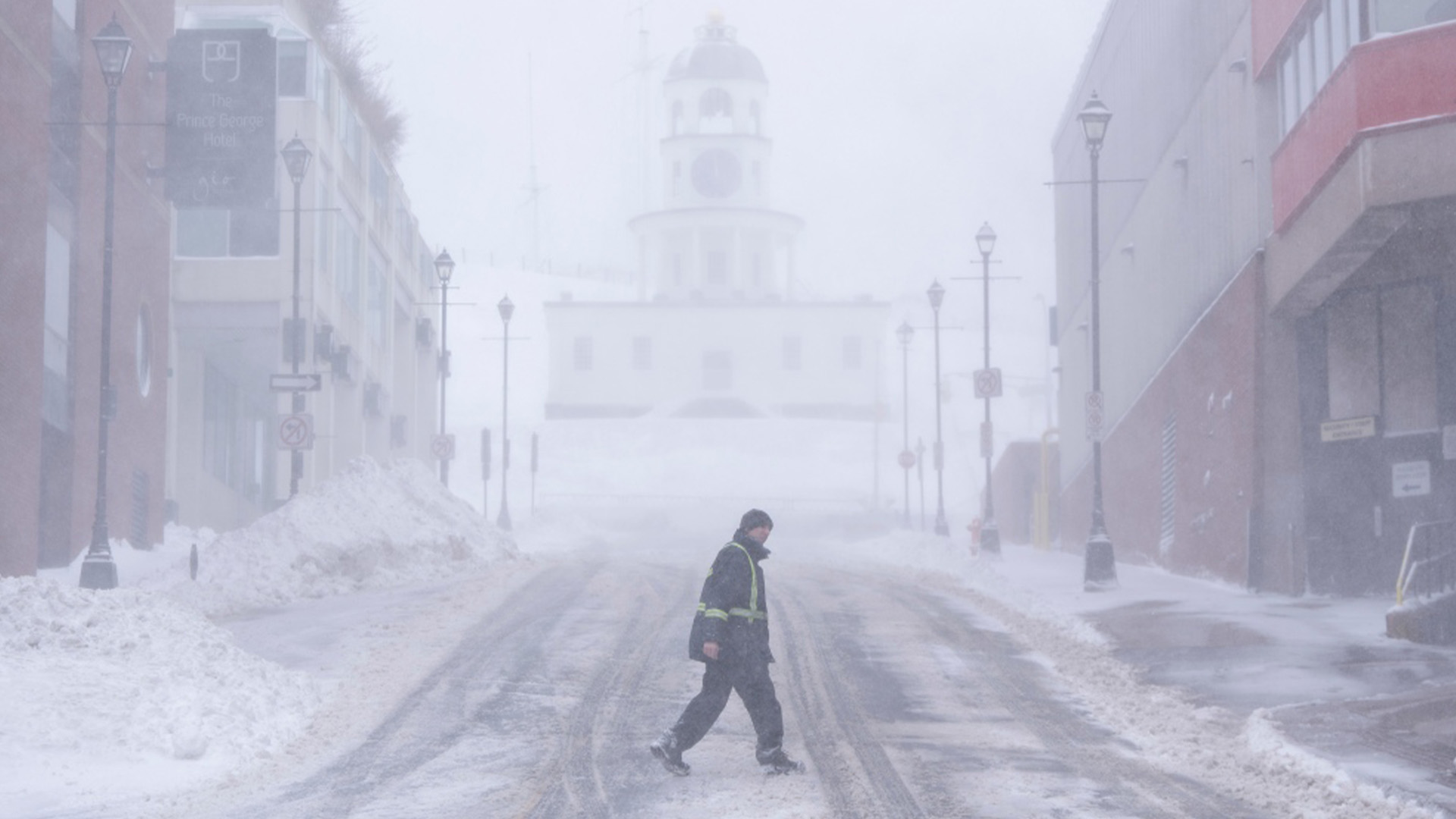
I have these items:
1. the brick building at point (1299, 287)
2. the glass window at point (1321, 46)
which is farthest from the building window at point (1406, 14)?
the glass window at point (1321, 46)

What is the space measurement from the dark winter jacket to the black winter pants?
78 millimetres

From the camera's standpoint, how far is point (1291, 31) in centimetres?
2175

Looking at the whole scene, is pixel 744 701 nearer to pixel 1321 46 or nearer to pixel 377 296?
pixel 1321 46

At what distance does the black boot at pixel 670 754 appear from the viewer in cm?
1098

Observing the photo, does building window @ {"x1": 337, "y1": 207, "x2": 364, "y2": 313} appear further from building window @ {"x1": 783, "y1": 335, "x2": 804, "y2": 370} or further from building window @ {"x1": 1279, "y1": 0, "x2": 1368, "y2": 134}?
building window @ {"x1": 783, "y1": 335, "x2": 804, "y2": 370}

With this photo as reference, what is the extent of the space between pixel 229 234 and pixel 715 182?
63.5m

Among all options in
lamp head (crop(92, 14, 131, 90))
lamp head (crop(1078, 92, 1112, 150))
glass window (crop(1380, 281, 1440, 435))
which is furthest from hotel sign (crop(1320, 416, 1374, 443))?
lamp head (crop(92, 14, 131, 90))

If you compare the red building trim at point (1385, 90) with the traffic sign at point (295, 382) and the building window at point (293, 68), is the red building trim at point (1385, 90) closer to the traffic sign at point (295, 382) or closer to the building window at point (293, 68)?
the traffic sign at point (295, 382)

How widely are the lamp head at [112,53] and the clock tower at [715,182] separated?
7769cm

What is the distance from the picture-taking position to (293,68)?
130 feet

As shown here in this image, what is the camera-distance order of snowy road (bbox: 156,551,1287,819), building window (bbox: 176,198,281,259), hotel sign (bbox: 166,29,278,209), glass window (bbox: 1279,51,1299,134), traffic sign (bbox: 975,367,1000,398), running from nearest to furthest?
snowy road (bbox: 156,551,1287,819) < glass window (bbox: 1279,51,1299,134) < hotel sign (bbox: 166,29,278,209) < traffic sign (bbox: 975,367,1000,398) < building window (bbox: 176,198,281,259)

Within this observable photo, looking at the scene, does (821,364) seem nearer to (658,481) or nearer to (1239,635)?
(658,481)

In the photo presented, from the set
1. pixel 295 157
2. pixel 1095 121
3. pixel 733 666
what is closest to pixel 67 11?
pixel 295 157

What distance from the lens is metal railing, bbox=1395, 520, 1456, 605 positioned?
58.2 feet
